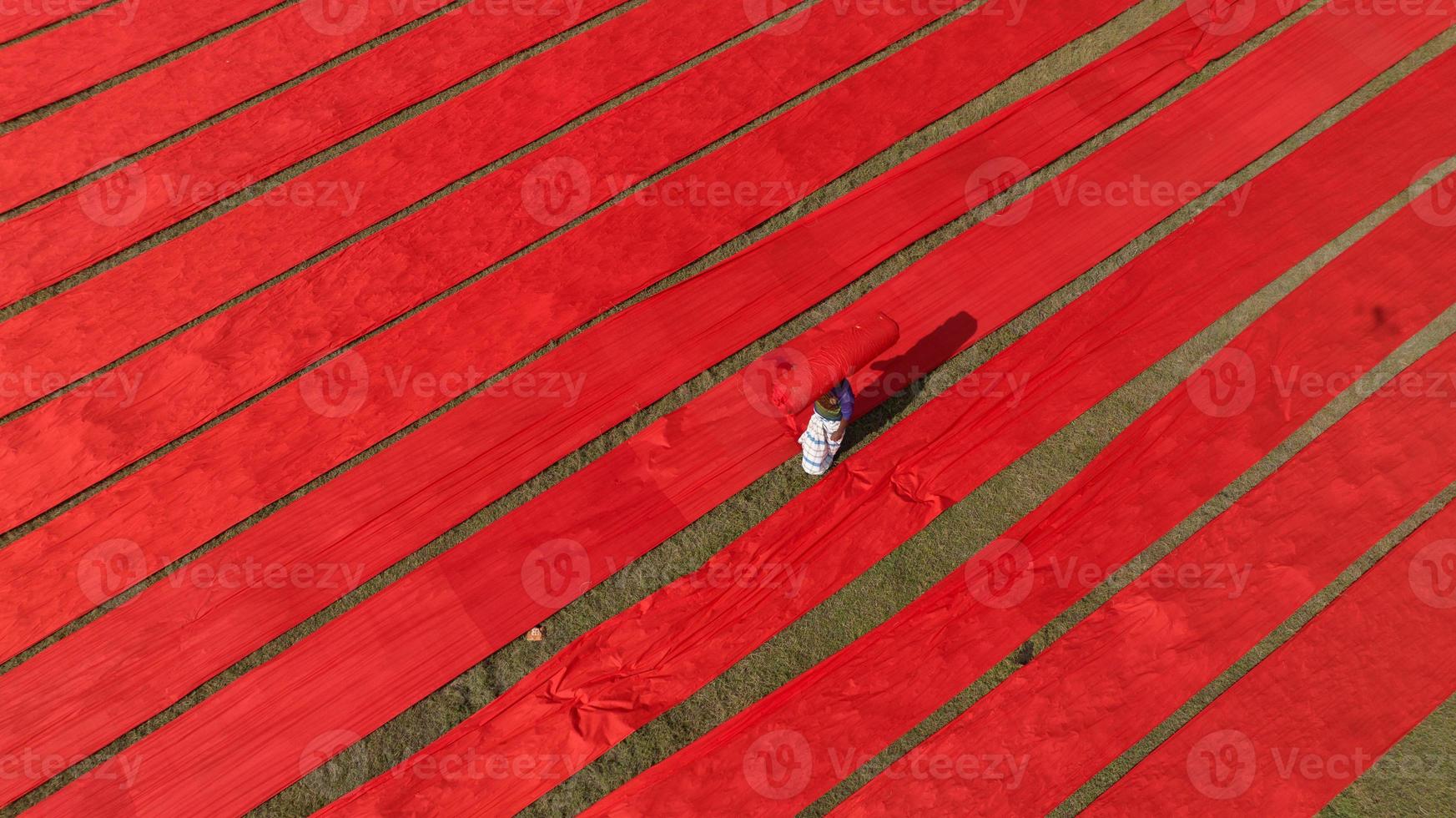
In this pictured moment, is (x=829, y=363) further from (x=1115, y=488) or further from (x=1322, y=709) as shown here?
(x=1322, y=709)

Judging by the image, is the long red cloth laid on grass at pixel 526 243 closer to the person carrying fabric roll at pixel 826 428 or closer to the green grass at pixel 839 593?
the green grass at pixel 839 593

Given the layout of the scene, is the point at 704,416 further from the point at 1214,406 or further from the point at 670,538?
the point at 1214,406

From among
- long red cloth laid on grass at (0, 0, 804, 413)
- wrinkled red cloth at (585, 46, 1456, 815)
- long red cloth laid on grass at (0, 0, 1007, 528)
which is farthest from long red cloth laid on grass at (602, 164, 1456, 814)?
long red cloth laid on grass at (0, 0, 804, 413)

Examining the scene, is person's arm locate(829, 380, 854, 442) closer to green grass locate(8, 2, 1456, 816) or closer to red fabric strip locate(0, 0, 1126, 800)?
green grass locate(8, 2, 1456, 816)

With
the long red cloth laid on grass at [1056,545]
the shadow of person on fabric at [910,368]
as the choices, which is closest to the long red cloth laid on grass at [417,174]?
the shadow of person on fabric at [910,368]

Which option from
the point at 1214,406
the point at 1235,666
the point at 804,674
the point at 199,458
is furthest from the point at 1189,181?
the point at 199,458

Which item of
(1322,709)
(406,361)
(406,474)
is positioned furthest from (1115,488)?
(406,361)

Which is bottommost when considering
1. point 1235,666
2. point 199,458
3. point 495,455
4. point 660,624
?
point 1235,666
